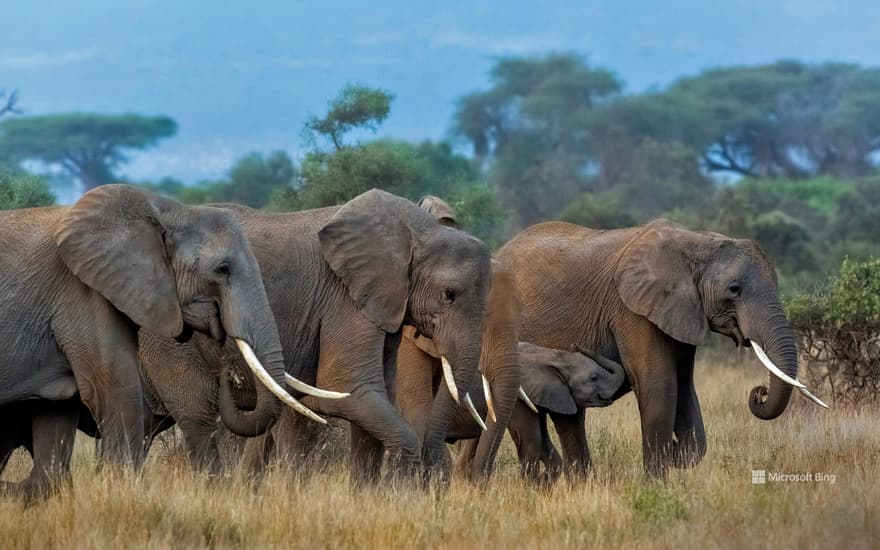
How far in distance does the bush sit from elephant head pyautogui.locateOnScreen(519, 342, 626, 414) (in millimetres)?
3690

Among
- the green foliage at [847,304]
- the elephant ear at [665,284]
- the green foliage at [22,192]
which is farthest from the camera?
the green foliage at [22,192]

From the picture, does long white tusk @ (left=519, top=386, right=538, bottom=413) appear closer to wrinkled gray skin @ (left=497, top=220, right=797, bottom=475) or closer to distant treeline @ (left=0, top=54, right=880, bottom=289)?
wrinkled gray skin @ (left=497, top=220, right=797, bottom=475)

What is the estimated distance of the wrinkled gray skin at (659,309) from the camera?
11844 mm

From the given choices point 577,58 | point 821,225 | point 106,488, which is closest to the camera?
point 106,488

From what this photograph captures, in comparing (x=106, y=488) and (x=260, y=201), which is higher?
(x=106, y=488)

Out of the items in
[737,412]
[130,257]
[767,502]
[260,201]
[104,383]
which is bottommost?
[260,201]

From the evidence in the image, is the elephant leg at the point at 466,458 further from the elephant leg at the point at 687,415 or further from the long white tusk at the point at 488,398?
the elephant leg at the point at 687,415

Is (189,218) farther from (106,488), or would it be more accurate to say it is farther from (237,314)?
(106,488)

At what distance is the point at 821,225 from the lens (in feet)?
126

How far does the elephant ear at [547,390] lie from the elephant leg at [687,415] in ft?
3.07

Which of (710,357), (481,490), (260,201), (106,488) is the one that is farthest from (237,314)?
(260,201)

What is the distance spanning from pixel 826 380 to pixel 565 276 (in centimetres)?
501

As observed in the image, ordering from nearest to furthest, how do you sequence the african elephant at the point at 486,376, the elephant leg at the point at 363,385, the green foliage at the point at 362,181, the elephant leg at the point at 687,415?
the elephant leg at the point at 363,385 < the african elephant at the point at 486,376 < the elephant leg at the point at 687,415 < the green foliage at the point at 362,181

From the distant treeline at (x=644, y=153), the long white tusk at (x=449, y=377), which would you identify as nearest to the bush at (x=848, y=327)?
the long white tusk at (x=449, y=377)
